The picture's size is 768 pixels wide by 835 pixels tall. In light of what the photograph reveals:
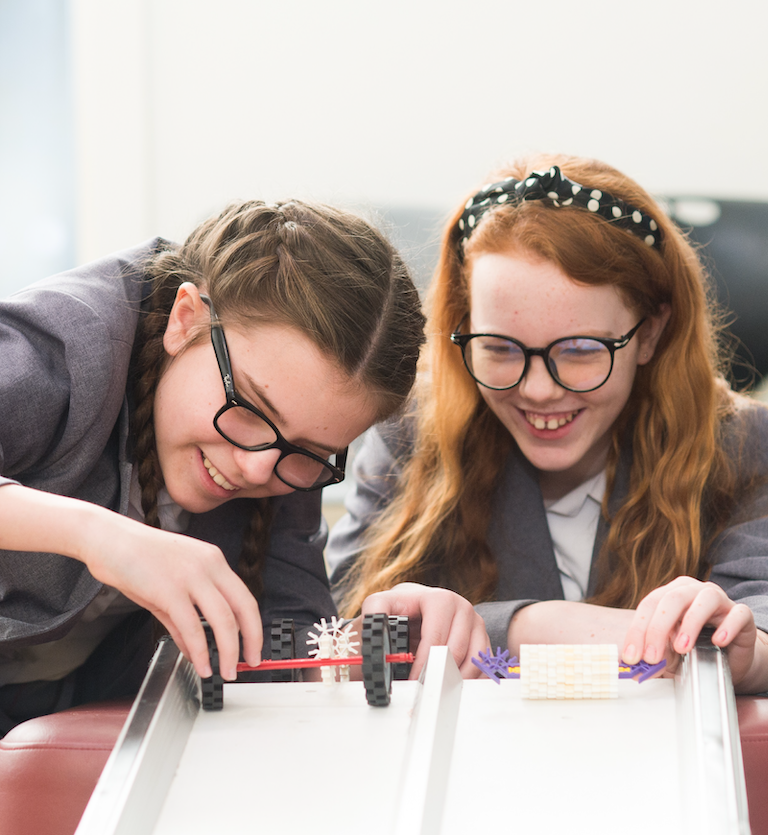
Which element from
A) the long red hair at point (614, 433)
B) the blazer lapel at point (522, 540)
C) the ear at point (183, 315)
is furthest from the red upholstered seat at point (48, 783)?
the blazer lapel at point (522, 540)

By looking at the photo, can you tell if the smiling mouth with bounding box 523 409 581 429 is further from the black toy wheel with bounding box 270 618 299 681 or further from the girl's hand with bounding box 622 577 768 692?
the black toy wheel with bounding box 270 618 299 681

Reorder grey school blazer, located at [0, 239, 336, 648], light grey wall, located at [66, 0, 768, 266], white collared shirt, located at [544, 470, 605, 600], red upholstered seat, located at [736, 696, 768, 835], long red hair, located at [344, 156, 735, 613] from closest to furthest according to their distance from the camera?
1. red upholstered seat, located at [736, 696, 768, 835]
2. grey school blazer, located at [0, 239, 336, 648]
3. long red hair, located at [344, 156, 735, 613]
4. white collared shirt, located at [544, 470, 605, 600]
5. light grey wall, located at [66, 0, 768, 266]

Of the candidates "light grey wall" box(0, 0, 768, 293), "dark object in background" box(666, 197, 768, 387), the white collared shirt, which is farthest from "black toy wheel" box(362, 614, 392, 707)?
"light grey wall" box(0, 0, 768, 293)

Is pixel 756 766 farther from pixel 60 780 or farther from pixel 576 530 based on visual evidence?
pixel 576 530

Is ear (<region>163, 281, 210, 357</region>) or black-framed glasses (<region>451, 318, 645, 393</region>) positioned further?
black-framed glasses (<region>451, 318, 645, 393</region>)

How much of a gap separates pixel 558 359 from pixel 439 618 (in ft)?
1.42

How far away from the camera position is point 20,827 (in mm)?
654

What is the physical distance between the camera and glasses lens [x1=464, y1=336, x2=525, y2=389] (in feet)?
3.86

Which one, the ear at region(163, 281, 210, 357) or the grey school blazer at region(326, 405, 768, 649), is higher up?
the ear at region(163, 281, 210, 357)

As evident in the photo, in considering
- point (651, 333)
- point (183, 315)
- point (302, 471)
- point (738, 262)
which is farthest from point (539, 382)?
point (738, 262)

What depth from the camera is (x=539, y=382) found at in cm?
116

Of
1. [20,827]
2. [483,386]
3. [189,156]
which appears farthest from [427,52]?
[20,827]

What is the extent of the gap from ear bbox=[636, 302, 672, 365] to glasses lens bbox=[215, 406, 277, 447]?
60 centimetres

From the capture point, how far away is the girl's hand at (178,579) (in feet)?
2.18
